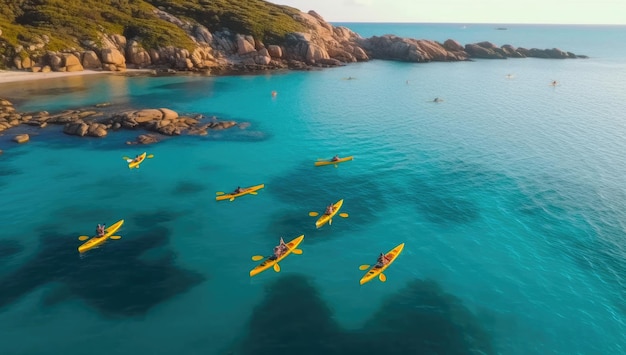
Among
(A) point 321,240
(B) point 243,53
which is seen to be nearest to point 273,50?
(B) point 243,53

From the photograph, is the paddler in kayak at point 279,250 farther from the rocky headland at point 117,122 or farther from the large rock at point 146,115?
the large rock at point 146,115

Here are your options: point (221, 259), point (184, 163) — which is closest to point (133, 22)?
point (184, 163)

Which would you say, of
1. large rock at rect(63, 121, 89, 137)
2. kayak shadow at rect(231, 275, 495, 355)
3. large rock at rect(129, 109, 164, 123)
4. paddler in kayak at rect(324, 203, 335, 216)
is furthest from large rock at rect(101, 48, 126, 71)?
kayak shadow at rect(231, 275, 495, 355)

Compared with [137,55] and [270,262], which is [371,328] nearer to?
[270,262]

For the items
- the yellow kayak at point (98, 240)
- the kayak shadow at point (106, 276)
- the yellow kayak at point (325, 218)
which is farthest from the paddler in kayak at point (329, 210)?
the yellow kayak at point (98, 240)

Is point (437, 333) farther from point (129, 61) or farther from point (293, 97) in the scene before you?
point (129, 61)

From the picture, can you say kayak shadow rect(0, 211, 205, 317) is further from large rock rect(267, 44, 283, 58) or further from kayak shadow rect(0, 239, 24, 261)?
large rock rect(267, 44, 283, 58)
